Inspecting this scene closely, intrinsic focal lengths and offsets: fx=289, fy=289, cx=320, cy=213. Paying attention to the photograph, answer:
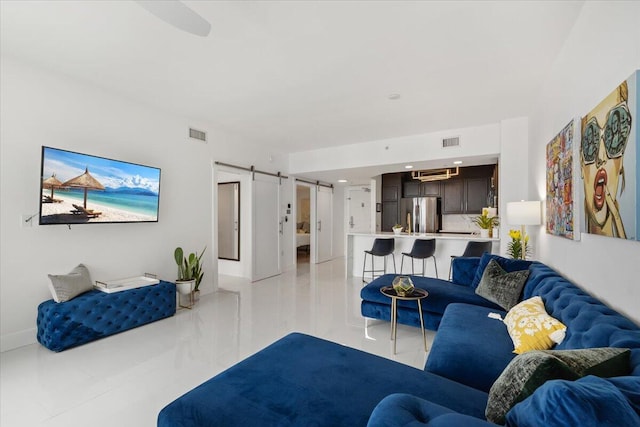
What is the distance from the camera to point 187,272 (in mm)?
4180

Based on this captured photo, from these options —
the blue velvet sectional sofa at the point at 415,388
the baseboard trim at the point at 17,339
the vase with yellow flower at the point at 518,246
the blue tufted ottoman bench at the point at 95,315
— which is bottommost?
the baseboard trim at the point at 17,339

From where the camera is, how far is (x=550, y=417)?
2.36 feet

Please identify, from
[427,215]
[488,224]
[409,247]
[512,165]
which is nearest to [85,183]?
[409,247]

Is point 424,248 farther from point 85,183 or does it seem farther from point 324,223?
point 85,183

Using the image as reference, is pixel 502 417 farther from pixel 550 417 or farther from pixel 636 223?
pixel 636 223

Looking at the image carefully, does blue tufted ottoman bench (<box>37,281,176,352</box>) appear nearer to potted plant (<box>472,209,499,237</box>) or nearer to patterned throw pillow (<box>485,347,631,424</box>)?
patterned throw pillow (<box>485,347,631,424</box>)

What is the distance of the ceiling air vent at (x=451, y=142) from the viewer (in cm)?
493

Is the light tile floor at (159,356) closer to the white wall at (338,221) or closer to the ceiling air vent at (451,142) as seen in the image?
the ceiling air vent at (451,142)

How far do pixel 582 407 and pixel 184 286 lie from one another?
13.9 feet

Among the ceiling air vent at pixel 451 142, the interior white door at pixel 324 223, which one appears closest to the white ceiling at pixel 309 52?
the ceiling air vent at pixel 451 142

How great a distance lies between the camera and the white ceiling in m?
2.16

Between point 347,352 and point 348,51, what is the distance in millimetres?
2499

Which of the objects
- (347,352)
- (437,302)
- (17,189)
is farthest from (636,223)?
(17,189)

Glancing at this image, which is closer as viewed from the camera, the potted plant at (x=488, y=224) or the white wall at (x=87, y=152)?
the white wall at (x=87, y=152)
